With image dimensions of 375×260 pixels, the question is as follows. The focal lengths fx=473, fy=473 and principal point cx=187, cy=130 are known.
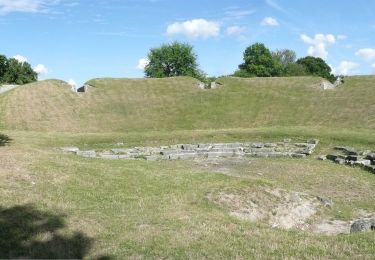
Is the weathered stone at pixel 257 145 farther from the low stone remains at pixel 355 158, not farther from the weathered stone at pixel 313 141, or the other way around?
the low stone remains at pixel 355 158

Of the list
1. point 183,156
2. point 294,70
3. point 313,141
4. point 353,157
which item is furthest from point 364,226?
point 294,70

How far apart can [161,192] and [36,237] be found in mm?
6185

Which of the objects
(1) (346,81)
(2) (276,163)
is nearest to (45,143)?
(2) (276,163)

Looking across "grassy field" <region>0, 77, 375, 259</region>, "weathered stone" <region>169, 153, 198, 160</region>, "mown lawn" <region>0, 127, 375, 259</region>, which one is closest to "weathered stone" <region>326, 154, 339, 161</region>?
"grassy field" <region>0, 77, 375, 259</region>

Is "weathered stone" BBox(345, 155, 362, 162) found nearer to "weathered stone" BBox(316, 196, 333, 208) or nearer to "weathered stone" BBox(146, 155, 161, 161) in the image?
"weathered stone" BBox(316, 196, 333, 208)

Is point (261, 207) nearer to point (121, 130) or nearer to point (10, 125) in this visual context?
point (121, 130)

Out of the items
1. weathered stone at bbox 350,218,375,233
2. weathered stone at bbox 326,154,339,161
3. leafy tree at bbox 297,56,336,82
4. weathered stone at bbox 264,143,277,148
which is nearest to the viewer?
weathered stone at bbox 350,218,375,233

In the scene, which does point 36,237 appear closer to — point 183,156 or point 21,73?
point 183,156

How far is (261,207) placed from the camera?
1609cm

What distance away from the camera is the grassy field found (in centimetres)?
988

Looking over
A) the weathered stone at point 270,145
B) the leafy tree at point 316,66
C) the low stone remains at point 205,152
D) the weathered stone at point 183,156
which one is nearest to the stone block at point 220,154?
the low stone remains at point 205,152

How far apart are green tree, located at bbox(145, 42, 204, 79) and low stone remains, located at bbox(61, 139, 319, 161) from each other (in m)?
71.9

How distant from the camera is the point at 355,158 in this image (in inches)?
1031

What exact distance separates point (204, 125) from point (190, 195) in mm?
29968
